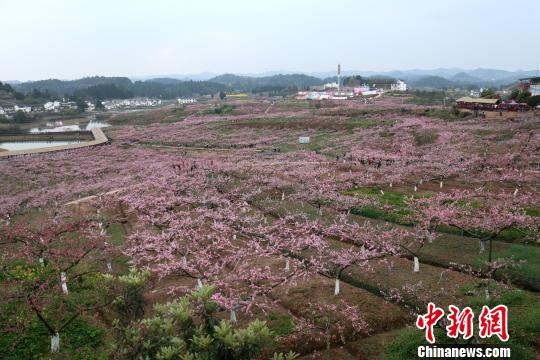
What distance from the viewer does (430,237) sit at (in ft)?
98.7

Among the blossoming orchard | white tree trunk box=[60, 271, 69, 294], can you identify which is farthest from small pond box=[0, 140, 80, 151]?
white tree trunk box=[60, 271, 69, 294]

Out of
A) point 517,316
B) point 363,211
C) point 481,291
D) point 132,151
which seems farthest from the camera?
point 132,151

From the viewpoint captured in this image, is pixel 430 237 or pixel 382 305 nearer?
pixel 382 305

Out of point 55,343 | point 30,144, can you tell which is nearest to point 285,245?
point 55,343

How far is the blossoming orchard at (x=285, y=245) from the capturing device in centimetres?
2191

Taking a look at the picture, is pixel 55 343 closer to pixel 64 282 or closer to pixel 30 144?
pixel 64 282

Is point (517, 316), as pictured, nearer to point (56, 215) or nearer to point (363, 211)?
point (363, 211)

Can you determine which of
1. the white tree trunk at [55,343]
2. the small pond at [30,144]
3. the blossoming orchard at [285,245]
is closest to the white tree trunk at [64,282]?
the blossoming orchard at [285,245]

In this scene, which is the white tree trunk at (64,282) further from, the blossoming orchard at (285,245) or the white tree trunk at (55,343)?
the white tree trunk at (55,343)

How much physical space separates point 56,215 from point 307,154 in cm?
4143

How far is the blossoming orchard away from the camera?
71.9 feet

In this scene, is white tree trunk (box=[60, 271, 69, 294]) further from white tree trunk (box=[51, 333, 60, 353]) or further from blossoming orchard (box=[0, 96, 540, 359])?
white tree trunk (box=[51, 333, 60, 353])

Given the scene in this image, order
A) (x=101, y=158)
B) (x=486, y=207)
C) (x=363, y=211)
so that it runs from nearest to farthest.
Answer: (x=486, y=207) → (x=363, y=211) → (x=101, y=158)

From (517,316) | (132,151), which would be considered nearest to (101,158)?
(132,151)
